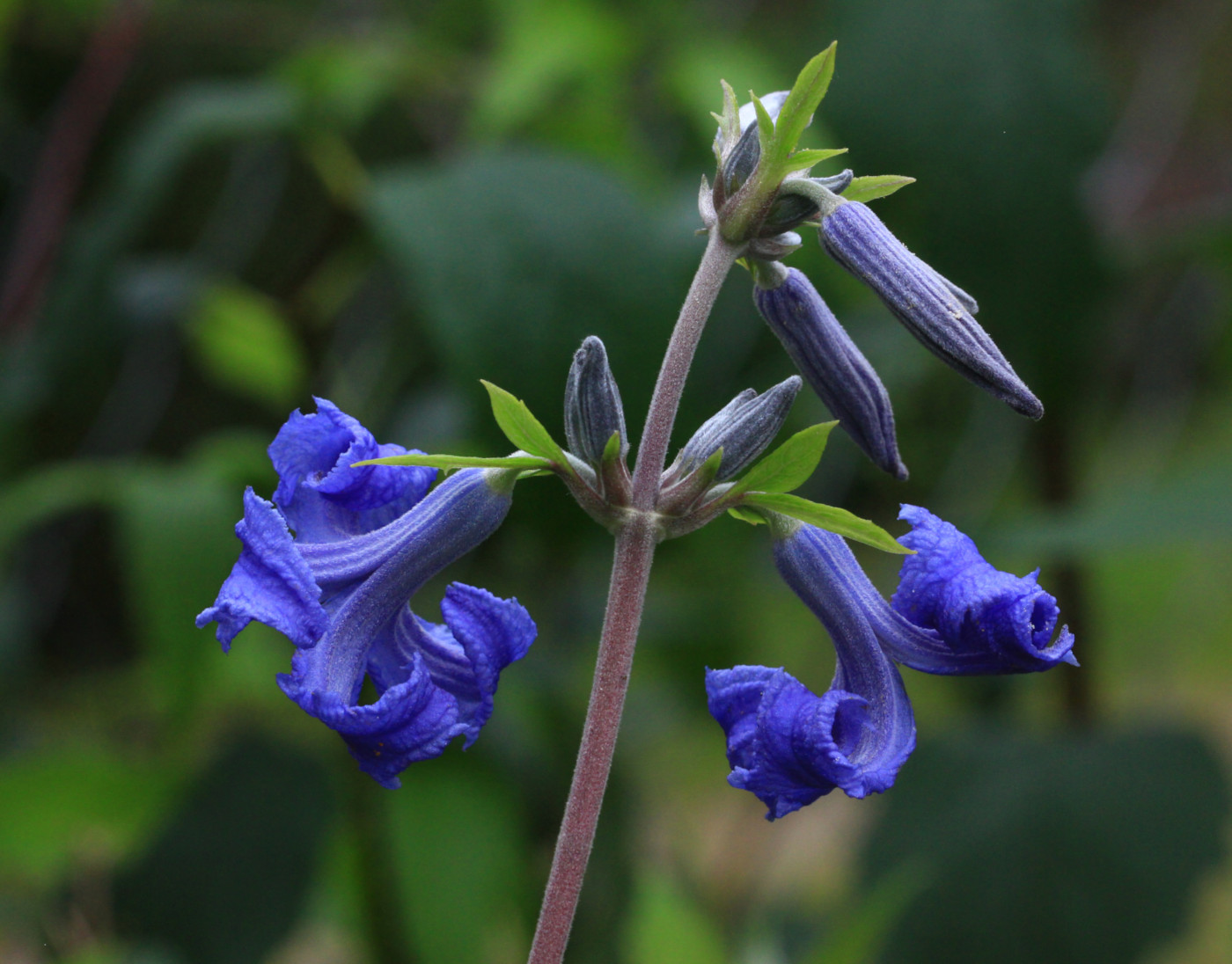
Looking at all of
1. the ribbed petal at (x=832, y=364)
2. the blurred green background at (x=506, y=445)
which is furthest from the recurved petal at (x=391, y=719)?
the blurred green background at (x=506, y=445)

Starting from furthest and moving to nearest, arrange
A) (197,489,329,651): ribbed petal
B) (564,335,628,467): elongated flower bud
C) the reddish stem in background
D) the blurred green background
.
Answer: the reddish stem in background → the blurred green background → (564,335,628,467): elongated flower bud → (197,489,329,651): ribbed petal

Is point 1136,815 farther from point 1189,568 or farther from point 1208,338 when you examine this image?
point 1189,568

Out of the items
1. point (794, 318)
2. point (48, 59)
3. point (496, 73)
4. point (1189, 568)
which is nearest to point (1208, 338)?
point (1189, 568)

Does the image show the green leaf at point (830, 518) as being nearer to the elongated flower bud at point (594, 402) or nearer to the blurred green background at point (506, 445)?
the elongated flower bud at point (594, 402)

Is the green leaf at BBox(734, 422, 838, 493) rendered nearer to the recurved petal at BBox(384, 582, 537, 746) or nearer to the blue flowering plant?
the blue flowering plant

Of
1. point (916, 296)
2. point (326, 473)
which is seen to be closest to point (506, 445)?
point (326, 473)

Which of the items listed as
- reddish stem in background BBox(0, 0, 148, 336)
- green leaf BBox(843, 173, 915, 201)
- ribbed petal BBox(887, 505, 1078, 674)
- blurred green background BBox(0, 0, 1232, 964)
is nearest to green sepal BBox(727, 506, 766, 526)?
ribbed petal BBox(887, 505, 1078, 674)

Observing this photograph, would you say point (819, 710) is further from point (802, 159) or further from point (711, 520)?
point (802, 159)
